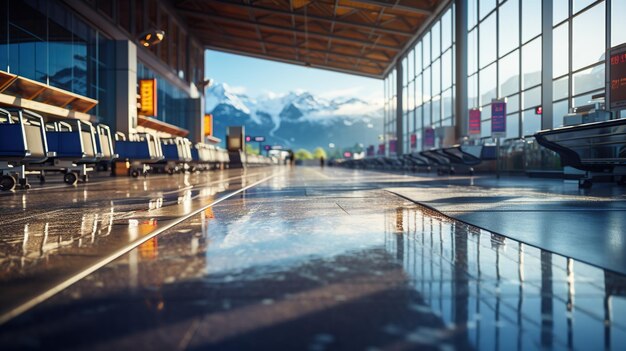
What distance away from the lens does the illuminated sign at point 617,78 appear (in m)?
8.43

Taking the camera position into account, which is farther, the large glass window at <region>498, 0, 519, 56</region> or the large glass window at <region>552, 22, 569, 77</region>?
the large glass window at <region>498, 0, 519, 56</region>

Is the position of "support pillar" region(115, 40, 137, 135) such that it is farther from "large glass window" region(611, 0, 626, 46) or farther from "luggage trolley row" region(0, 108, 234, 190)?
"large glass window" region(611, 0, 626, 46)

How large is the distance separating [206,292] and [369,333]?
2.70ft

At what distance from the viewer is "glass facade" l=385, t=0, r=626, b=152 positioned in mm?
14758

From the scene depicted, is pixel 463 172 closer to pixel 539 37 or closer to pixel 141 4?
pixel 539 37

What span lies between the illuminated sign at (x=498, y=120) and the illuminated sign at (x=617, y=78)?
29.2 feet

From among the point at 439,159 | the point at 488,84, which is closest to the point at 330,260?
the point at 439,159

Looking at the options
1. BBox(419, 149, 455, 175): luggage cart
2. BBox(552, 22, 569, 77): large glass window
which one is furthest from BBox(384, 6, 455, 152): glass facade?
BBox(552, 22, 569, 77): large glass window

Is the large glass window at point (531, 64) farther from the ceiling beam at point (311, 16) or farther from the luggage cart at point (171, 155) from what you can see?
the luggage cart at point (171, 155)

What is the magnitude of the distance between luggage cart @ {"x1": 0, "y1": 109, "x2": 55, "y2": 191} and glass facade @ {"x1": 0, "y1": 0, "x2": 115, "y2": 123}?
9.20 m

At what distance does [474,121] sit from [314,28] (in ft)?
60.8

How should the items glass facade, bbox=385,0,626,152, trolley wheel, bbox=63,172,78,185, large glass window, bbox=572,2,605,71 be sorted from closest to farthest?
trolley wheel, bbox=63,172,78,185
large glass window, bbox=572,2,605,71
glass facade, bbox=385,0,626,152

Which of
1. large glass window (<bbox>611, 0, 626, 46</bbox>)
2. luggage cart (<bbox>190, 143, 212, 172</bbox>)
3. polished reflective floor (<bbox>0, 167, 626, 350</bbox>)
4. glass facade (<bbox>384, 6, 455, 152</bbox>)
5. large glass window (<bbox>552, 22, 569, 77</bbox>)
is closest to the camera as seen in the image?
polished reflective floor (<bbox>0, 167, 626, 350</bbox>)

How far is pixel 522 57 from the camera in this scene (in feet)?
64.6
